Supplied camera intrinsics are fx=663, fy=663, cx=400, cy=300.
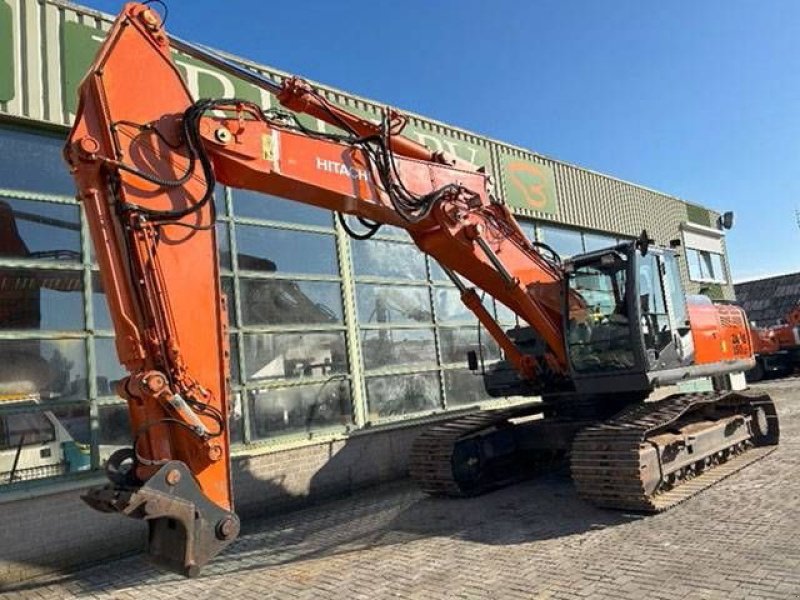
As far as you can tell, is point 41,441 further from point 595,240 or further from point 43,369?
point 595,240

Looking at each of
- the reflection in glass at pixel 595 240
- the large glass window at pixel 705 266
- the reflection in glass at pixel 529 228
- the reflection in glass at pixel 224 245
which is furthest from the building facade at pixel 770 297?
the reflection in glass at pixel 224 245

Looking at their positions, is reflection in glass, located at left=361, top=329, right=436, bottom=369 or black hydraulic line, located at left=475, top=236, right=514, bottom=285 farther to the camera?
reflection in glass, located at left=361, top=329, right=436, bottom=369

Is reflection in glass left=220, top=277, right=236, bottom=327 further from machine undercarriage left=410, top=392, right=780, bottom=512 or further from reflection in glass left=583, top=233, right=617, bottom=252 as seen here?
reflection in glass left=583, top=233, right=617, bottom=252

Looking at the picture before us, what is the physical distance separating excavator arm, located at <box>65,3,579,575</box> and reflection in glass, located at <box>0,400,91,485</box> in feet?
11.5

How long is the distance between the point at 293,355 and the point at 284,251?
1.58 m

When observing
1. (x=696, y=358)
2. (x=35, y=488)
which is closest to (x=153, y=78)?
(x=35, y=488)

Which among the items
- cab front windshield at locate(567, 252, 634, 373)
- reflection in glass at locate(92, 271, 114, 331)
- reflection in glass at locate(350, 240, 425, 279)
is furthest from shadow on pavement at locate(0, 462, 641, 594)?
reflection in glass at locate(350, 240, 425, 279)

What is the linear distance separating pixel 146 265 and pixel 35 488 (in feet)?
13.2

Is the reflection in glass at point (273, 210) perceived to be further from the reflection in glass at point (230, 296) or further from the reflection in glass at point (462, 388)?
the reflection in glass at point (462, 388)

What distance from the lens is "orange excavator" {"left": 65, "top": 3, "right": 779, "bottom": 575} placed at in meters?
4.24

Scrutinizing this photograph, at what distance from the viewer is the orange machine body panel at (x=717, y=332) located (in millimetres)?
8844

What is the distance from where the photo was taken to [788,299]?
117 feet

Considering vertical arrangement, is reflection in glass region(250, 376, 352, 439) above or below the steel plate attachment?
above

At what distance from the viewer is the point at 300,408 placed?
9.58m
